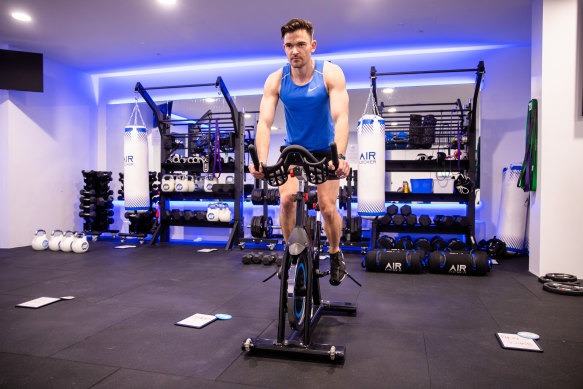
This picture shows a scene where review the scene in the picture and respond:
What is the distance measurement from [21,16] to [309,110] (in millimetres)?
4621

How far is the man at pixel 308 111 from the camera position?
2.21 m

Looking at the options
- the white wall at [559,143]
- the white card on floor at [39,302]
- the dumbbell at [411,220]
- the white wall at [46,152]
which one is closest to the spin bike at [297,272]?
the white card on floor at [39,302]

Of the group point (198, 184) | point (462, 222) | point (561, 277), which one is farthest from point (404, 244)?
point (198, 184)

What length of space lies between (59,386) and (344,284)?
2.47 meters

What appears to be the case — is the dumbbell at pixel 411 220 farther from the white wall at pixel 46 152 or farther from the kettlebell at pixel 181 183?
the white wall at pixel 46 152

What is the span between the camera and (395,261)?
4.07 metres

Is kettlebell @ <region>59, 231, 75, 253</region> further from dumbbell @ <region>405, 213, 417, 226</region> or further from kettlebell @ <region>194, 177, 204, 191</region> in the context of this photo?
dumbbell @ <region>405, 213, 417, 226</region>

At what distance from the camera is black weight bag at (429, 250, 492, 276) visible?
157 inches

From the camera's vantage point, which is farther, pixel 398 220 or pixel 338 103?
pixel 398 220

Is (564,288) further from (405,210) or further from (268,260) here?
(268,260)

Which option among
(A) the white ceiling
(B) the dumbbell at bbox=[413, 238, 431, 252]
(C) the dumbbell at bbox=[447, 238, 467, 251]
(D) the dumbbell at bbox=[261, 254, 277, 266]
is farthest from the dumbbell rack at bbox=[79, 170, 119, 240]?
(C) the dumbbell at bbox=[447, 238, 467, 251]

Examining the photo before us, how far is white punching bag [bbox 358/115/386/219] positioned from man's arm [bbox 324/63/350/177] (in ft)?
6.22

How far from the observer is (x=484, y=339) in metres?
2.16

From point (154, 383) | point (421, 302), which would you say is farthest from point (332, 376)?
point (421, 302)
